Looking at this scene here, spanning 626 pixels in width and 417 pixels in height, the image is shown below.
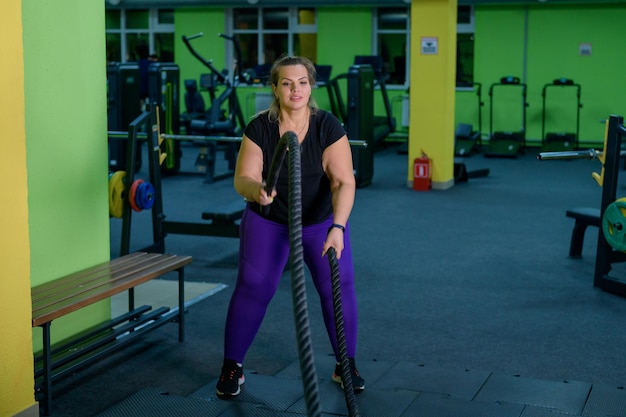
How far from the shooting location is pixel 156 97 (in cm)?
990

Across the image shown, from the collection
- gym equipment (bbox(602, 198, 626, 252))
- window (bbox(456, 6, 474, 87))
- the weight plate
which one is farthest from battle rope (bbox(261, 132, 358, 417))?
window (bbox(456, 6, 474, 87))


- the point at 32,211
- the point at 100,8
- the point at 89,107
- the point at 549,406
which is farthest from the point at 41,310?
the point at 549,406

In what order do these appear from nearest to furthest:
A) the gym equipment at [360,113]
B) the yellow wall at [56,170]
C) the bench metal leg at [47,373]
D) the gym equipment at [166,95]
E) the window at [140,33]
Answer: the yellow wall at [56,170] → the bench metal leg at [47,373] → the gym equipment at [360,113] → the gym equipment at [166,95] → the window at [140,33]

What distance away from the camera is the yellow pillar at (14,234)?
2.76 m

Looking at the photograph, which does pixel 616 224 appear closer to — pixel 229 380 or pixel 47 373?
pixel 229 380

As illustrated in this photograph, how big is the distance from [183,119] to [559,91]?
5.73 m

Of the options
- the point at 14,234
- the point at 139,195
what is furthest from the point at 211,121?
the point at 14,234

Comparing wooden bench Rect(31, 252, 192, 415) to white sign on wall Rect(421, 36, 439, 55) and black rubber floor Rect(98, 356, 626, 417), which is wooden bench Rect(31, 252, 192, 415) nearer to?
black rubber floor Rect(98, 356, 626, 417)

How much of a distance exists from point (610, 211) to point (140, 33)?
12.1 meters

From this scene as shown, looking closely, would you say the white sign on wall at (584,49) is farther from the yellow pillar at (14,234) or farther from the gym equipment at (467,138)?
the yellow pillar at (14,234)

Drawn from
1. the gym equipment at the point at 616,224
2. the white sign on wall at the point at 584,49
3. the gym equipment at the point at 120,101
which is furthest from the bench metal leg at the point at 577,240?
the white sign on wall at the point at 584,49

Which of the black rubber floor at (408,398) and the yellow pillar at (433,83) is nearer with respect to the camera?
the black rubber floor at (408,398)

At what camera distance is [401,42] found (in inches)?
573

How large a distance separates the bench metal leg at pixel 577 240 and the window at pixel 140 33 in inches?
412
